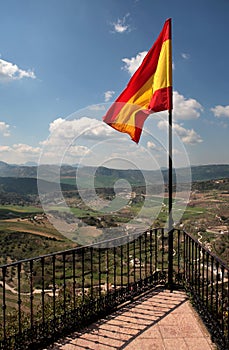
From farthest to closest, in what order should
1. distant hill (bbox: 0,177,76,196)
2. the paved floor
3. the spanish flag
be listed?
distant hill (bbox: 0,177,76,196)
the spanish flag
the paved floor

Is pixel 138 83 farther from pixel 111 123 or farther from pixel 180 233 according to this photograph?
pixel 180 233

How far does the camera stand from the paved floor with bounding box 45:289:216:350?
2836mm

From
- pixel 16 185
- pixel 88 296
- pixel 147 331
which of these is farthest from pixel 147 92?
pixel 16 185

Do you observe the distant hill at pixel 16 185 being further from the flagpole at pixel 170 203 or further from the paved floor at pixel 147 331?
the paved floor at pixel 147 331

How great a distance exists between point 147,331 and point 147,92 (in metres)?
3.28

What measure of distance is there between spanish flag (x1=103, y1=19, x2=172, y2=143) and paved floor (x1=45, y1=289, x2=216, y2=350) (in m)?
2.52

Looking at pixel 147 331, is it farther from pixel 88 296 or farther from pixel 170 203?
pixel 170 203

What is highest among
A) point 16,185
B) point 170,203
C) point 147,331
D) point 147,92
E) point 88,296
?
point 147,92

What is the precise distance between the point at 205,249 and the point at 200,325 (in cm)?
91

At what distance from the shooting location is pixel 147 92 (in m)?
4.34

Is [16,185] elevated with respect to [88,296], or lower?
elevated

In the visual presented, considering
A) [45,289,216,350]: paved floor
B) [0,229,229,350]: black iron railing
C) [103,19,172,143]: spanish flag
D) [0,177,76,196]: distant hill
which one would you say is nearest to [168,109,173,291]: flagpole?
[0,229,229,350]: black iron railing

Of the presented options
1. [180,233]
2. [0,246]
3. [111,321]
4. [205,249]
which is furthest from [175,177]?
[0,246]

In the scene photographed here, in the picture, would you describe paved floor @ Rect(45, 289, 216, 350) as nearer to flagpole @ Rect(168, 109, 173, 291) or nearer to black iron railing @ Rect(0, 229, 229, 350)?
black iron railing @ Rect(0, 229, 229, 350)
